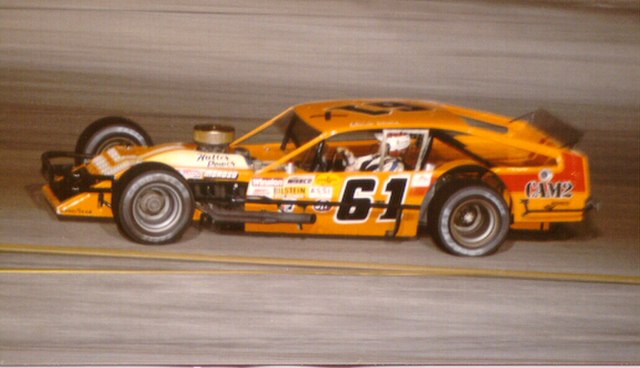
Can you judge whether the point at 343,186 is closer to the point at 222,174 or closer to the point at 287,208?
the point at 287,208

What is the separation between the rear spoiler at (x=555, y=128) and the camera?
7934 millimetres

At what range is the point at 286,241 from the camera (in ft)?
25.1

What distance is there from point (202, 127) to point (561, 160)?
2.81 meters

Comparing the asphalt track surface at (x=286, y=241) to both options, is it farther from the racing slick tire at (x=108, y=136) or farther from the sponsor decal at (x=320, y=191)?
the racing slick tire at (x=108, y=136)

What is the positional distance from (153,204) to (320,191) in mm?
1222

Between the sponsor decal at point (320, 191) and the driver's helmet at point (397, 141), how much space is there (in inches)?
22.1

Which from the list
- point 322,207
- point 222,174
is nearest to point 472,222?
point 322,207

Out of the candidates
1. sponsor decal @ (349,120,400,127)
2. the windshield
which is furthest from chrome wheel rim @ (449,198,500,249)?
the windshield

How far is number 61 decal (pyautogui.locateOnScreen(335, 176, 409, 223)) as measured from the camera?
7.39 metres

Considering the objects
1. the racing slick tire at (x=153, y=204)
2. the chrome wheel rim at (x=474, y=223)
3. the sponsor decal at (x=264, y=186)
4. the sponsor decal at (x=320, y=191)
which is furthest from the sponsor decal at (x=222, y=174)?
the chrome wheel rim at (x=474, y=223)

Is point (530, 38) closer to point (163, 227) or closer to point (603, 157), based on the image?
point (603, 157)

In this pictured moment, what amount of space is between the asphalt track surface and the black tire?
124mm

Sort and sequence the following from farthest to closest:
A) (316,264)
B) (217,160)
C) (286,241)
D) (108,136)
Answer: (108,136)
(286,241)
(217,160)
(316,264)

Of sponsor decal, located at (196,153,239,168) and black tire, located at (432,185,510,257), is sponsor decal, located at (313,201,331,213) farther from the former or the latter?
black tire, located at (432,185,510,257)
